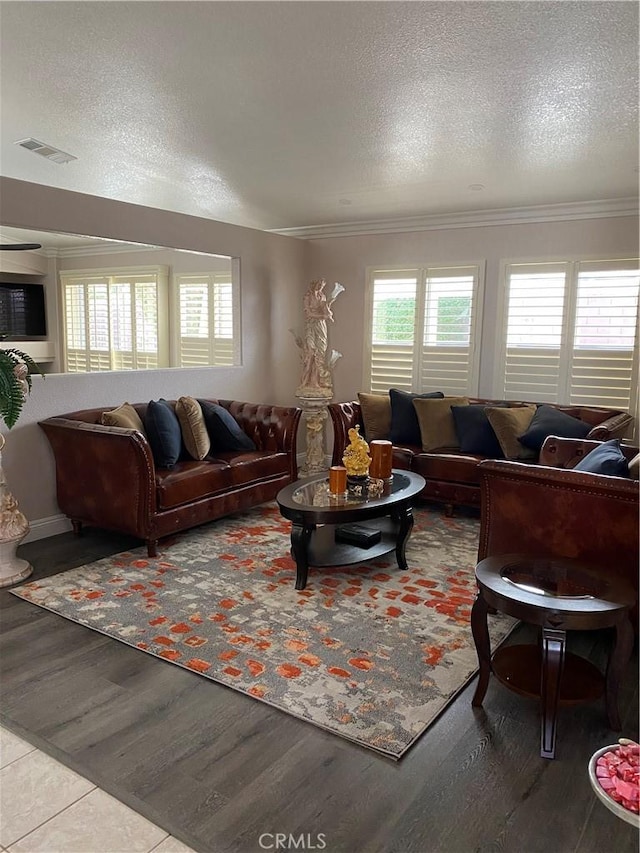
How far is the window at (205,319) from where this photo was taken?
20.6 ft

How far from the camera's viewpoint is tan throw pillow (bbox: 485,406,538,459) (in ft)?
16.0

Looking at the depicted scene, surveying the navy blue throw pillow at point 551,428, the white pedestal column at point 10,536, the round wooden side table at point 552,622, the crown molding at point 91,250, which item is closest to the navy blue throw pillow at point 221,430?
the crown molding at point 91,250

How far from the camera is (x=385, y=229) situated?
20.6 feet

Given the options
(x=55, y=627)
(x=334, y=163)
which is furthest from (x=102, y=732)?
(x=334, y=163)

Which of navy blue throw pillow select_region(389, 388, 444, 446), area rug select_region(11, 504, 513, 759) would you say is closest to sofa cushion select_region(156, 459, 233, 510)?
area rug select_region(11, 504, 513, 759)

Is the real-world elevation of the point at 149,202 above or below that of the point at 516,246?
above

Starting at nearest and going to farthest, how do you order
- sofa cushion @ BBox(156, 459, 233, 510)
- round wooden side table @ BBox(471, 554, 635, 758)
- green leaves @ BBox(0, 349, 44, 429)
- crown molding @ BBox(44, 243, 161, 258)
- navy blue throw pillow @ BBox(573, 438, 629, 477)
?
round wooden side table @ BBox(471, 554, 635, 758), navy blue throw pillow @ BBox(573, 438, 629, 477), green leaves @ BBox(0, 349, 44, 429), sofa cushion @ BBox(156, 459, 233, 510), crown molding @ BBox(44, 243, 161, 258)

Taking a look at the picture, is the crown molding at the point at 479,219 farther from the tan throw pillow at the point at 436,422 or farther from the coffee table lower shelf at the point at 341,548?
the coffee table lower shelf at the point at 341,548

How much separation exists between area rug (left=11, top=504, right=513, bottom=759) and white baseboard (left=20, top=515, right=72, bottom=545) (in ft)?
2.25

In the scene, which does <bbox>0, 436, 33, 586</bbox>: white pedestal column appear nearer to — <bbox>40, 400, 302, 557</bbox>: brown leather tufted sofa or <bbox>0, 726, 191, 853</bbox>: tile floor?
<bbox>40, 400, 302, 557</bbox>: brown leather tufted sofa

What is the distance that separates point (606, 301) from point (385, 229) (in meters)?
2.22

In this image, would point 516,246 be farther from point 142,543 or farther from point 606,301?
point 142,543

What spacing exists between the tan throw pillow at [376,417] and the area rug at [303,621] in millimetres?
1377

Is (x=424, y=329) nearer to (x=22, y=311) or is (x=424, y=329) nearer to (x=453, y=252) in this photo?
(x=453, y=252)
